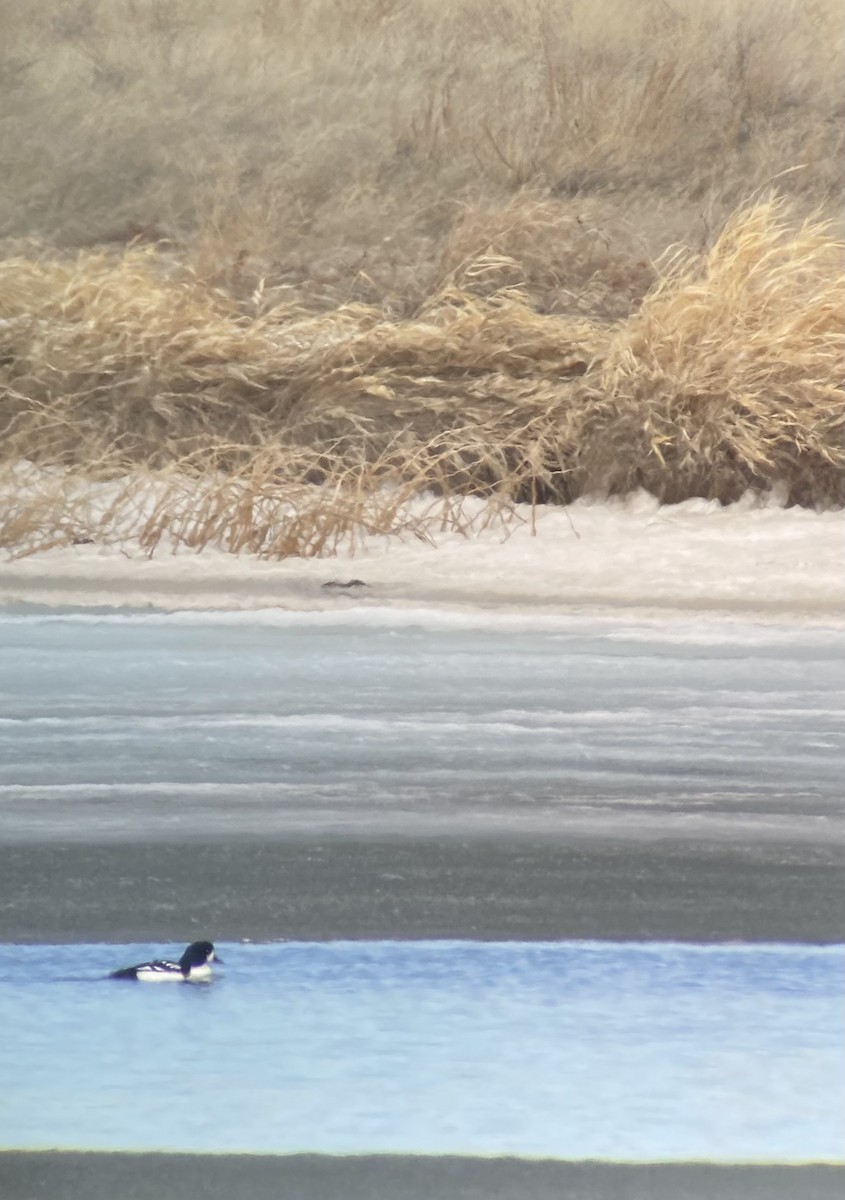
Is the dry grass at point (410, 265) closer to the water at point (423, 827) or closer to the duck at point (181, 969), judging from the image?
the water at point (423, 827)

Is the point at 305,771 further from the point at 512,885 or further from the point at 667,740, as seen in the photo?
the point at 667,740

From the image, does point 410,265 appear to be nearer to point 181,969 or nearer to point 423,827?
point 423,827

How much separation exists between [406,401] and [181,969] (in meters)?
0.74

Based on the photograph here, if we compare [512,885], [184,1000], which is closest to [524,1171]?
[512,885]

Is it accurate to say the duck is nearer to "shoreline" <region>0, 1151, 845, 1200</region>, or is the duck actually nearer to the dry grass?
"shoreline" <region>0, 1151, 845, 1200</region>

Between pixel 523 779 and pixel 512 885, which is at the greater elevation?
pixel 523 779

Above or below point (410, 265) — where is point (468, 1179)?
below

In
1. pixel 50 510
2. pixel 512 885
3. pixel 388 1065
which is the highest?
pixel 50 510

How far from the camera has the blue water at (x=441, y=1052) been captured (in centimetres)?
150

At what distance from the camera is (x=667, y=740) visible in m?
1.56

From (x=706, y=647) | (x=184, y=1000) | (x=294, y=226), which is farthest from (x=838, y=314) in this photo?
(x=184, y=1000)

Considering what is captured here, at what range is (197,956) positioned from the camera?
157 cm

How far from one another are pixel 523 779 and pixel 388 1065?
37 centimetres

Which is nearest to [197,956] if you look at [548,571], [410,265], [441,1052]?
[441,1052]
